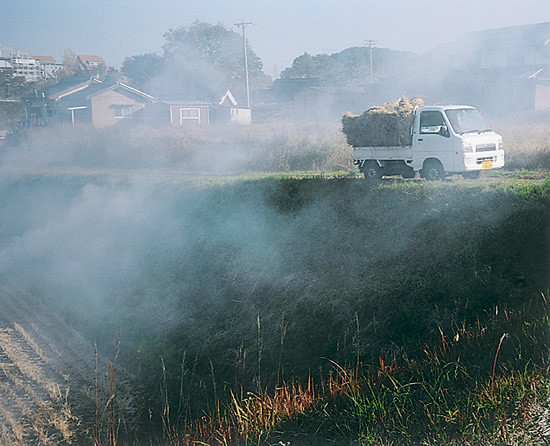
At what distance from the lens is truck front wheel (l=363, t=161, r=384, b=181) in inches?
488

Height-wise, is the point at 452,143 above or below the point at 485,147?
above

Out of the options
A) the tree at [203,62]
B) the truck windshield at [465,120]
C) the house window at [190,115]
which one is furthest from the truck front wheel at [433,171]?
the house window at [190,115]

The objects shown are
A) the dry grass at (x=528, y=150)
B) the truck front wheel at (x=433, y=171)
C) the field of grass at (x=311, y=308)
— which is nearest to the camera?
the field of grass at (x=311, y=308)

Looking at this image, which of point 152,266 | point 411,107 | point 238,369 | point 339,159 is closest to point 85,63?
point 339,159

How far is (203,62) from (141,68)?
12.3ft

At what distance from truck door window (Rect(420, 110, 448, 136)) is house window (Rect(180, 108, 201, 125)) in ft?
90.9

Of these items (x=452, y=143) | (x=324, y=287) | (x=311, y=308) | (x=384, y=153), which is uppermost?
(x=452, y=143)

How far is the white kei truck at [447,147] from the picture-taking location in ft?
36.3

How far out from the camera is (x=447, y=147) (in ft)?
36.6

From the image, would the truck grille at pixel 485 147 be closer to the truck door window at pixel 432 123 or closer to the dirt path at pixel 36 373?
the truck door window at pixel 432 123

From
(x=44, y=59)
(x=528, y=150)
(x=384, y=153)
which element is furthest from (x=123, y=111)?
(x=384, y=153)

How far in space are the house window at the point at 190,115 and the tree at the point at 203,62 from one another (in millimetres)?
907

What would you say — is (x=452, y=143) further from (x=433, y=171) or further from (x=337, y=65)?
(x=337, y=65)

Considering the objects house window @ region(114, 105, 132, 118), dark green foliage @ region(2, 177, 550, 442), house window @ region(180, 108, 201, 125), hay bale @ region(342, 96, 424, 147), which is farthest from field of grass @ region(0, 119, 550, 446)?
house window @ region(180, 108, 201, 125)
